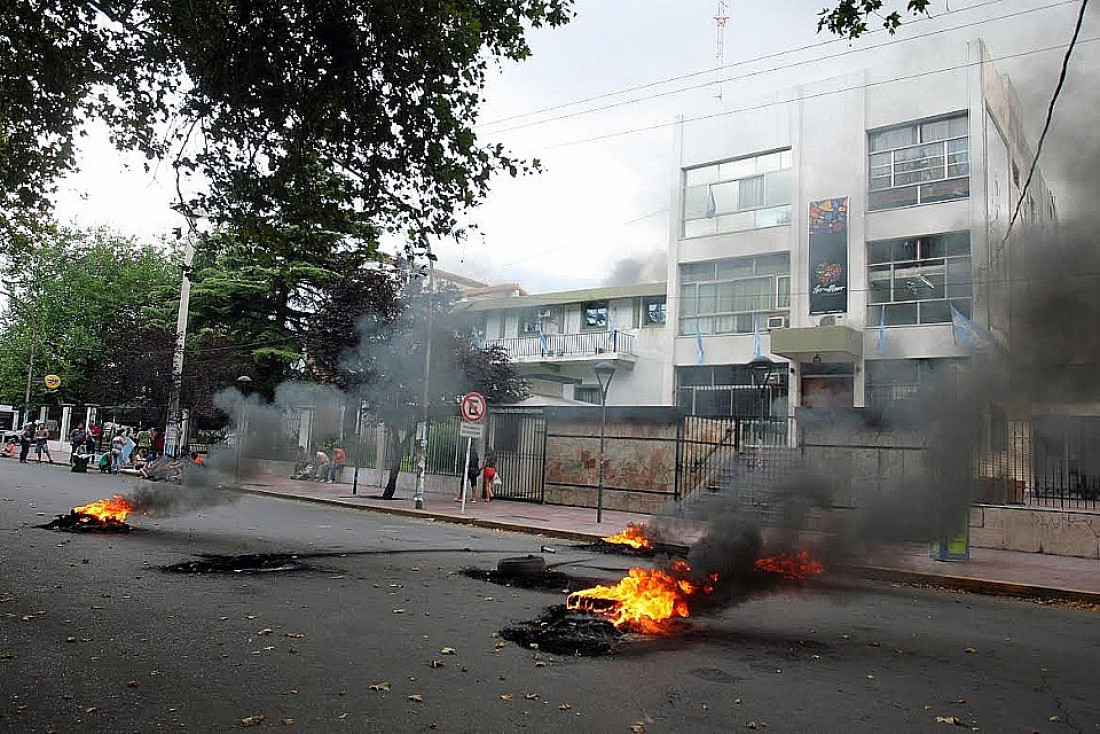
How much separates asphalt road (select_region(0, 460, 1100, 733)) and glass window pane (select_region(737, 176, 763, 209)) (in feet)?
49.5

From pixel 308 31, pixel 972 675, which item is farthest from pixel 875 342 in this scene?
pixel 308 31

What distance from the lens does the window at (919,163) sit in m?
11.5

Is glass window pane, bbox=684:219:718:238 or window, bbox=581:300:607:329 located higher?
glass window pane, bbox=684:219:718:238

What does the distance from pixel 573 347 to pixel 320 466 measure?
411 inches

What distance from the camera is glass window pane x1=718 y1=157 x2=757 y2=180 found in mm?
22625

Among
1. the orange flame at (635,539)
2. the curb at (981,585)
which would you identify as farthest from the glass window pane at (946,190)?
the orange flame at (635,539)

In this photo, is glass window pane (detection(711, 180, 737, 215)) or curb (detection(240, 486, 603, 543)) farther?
glass window pane (detection(711, 180, 737, 215))

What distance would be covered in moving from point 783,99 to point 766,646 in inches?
673

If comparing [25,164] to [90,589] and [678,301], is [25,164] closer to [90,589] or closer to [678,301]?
[90,589]

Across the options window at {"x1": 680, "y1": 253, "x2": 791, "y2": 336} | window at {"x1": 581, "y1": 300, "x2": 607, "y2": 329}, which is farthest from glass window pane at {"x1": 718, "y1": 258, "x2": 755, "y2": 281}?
window at {"x1": 581, "y1": 300, "x2": 607, "y2": 329}

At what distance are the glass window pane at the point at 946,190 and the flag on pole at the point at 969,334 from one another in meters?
3.76

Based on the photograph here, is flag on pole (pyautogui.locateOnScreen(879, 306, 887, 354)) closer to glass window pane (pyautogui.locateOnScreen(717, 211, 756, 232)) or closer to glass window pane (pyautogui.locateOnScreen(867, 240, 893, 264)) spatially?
glass window pane (pyautogui.locateOnScreen(867, 240, 893, 264))

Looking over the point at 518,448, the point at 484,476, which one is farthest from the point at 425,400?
the point at 518,448

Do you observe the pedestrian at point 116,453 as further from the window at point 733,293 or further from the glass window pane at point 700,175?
the glass window pane at point 700,175
